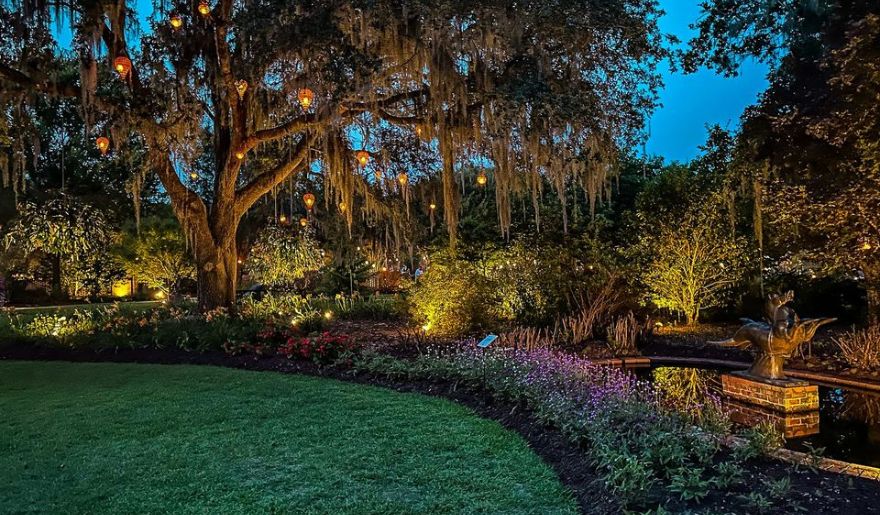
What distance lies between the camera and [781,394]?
5586 millimetres

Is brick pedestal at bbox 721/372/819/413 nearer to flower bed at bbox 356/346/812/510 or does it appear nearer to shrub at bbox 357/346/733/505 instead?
flower bed at bbox 356/346/812/510

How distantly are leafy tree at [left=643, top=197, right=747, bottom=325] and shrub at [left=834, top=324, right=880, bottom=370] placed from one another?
4.24 meters

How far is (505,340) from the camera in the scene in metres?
7.90

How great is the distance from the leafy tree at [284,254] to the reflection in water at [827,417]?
9.98 meters

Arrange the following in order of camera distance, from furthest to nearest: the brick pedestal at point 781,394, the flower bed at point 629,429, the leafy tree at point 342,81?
the leafy tree at point 342,81 → the brick pedestal at point 781,394 → the flower bed at point 629,429

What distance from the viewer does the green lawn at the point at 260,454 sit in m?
3.51

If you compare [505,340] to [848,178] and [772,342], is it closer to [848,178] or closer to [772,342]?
[772,342]

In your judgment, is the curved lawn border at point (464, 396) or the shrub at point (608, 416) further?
the curved lawn border at point (464, 396)

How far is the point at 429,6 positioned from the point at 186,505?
6387 mm

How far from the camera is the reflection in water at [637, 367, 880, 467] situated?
4.65 meters

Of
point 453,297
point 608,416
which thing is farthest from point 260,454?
point 453,297

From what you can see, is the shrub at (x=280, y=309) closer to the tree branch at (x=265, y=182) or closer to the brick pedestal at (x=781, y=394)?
the tree branch at (x=265, y=182)

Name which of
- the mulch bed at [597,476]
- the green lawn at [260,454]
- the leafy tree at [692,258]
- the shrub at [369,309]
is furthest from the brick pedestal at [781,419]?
the shrub at [369,309]

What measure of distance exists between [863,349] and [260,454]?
23.6ft
